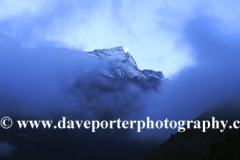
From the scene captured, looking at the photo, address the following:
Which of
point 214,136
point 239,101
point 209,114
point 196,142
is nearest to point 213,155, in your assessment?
point 214,136

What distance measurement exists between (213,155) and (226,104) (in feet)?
303

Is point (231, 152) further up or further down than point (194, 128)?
further down

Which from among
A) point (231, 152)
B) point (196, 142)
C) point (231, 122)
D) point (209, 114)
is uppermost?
point (209, 114)

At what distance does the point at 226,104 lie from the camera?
6304 inches

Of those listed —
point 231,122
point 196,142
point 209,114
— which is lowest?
point 196,142

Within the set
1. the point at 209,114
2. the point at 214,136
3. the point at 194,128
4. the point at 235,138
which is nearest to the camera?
the point at 235,138

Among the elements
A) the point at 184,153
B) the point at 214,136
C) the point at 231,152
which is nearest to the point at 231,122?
the point at 214,136

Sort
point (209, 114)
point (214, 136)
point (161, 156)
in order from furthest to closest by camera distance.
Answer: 1. point (209, 114)
2. point (161, 156)
3. point (214, 136)

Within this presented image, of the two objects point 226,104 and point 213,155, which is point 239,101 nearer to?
point 226,104

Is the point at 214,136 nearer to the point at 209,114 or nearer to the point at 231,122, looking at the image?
the point at 231,122

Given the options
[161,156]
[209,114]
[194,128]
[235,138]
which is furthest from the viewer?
[209,114]

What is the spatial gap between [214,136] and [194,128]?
27482mm

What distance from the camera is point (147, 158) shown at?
460ft

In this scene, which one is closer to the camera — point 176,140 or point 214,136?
point 214,136
